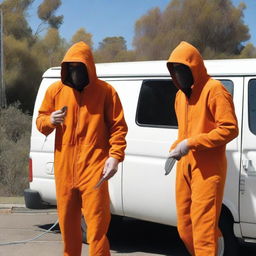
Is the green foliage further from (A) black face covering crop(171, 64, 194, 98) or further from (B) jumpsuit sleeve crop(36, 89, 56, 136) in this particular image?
(A) black face covering crop(171, 64, 194, 98)

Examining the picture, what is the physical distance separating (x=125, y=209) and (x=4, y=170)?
6.18 meters

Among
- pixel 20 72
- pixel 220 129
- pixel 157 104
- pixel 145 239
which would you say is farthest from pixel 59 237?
pixel 20 72

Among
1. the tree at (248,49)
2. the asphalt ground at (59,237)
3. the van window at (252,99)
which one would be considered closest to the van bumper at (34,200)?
the asphalt ground at (59,237)

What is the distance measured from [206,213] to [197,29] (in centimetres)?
3971

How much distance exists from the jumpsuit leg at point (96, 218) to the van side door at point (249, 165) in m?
1.56

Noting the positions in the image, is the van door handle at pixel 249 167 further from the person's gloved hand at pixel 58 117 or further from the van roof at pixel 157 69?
the person's gloved hand at pixel 58 117

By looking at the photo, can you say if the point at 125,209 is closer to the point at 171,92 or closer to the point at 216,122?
the point at 171,92

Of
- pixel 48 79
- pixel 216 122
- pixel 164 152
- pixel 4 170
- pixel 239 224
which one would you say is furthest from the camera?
pixel 4 170

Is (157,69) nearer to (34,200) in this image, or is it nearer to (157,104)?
(157,104)

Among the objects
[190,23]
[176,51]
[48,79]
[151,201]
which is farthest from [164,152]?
[190,23]

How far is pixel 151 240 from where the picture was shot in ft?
22.9

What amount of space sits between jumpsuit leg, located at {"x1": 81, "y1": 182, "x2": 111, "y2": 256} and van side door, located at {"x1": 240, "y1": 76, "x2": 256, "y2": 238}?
5.12 feet

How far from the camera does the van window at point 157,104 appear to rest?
Answer: 573cm

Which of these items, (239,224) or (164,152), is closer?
(239,224)
